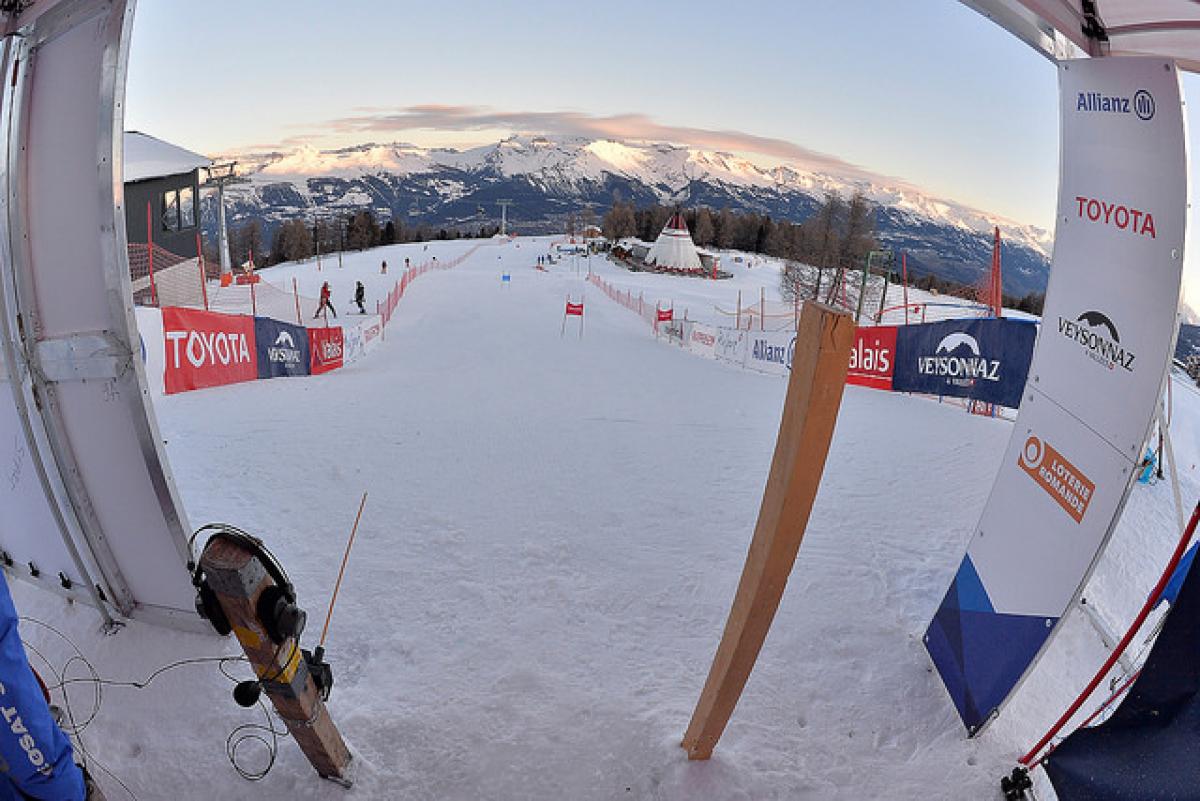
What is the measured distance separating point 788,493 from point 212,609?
2.48 metres

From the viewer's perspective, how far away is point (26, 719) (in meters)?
2.23

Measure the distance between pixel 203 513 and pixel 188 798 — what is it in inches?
144

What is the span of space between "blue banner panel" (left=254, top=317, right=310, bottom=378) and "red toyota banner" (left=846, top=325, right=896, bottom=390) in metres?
12.3

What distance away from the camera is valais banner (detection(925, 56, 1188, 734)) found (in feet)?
9.75

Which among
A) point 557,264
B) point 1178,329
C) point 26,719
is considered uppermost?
point 1178,329

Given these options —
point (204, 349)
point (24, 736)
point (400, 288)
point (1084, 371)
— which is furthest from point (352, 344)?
point (400, 288)

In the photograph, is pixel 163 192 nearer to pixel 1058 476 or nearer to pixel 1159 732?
pixel 1058 476

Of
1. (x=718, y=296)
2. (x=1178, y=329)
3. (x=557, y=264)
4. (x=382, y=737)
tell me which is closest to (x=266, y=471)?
(x=382, y=737)

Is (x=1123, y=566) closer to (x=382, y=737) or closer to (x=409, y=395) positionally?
(x=382, y=737)

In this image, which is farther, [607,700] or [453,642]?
[453,642]

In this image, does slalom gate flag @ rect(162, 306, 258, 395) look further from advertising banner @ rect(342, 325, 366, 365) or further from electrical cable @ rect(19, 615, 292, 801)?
electrical cable @ rect(19, 615, 292, 801)

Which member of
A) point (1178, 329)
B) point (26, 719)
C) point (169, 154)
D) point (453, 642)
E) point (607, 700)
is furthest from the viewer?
point (169, 154)

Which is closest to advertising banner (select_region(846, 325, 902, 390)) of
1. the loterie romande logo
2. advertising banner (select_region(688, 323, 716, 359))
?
advertising banner (select_region(688, 323, 716, 359))

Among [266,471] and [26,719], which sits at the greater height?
[26,719]
